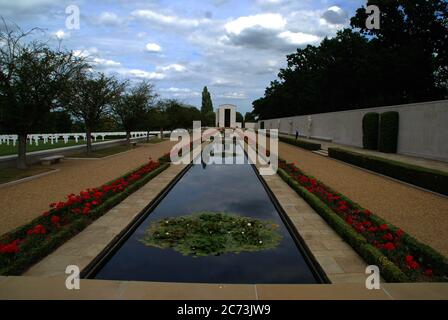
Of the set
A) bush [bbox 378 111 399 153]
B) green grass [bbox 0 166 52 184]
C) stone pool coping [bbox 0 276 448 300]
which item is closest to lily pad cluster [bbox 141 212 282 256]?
stone pool coping [bbox 0 276 448 300]

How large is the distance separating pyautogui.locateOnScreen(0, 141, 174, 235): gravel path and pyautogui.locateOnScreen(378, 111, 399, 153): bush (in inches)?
545

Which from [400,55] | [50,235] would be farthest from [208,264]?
[400,55]

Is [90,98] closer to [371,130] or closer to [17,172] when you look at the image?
[17,172]

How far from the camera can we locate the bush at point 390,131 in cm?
1906

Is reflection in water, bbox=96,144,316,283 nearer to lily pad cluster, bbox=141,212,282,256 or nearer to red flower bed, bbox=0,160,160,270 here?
lily pad cluster, bbox=141,212,282,256

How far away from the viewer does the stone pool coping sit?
3.71 meters

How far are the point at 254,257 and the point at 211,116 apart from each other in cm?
9271

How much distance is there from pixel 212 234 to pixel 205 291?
2.57 m

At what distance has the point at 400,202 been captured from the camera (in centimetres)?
856

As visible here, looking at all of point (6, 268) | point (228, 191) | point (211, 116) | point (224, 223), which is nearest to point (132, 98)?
point (228, 191)

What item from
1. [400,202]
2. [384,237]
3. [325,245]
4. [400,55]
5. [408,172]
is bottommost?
[325,245]

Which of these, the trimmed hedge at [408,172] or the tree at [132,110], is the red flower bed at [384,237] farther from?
the tree at [132,110]

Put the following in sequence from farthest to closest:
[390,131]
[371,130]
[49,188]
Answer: [371,130]
[390,131]
[49,188]
